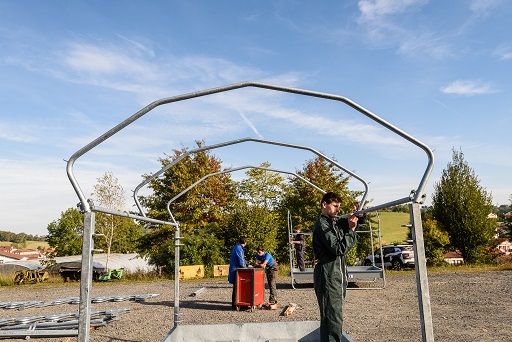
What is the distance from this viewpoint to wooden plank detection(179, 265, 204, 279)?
2106cm

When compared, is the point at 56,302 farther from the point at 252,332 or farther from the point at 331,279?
the point at 331,279

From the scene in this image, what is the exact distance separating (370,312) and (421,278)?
7156mm

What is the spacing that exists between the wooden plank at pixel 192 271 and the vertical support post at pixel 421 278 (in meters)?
19.1

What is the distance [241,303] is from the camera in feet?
33.5

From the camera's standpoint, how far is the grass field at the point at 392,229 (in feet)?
183

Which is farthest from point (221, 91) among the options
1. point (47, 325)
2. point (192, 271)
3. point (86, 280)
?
point (192, 271)

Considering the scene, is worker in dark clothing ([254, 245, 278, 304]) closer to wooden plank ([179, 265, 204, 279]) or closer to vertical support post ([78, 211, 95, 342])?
vertical support post ([78, 211, 95, 342])

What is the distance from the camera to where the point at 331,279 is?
429 cm

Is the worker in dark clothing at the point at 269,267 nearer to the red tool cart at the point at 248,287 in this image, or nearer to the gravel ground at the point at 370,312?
the red tool cart at the point at 248,287

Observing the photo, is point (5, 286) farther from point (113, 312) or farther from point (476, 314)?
point (476, 314)

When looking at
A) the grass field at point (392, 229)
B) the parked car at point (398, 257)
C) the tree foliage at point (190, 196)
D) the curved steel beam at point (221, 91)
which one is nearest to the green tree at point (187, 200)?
the tree foliage at point (190, 196)

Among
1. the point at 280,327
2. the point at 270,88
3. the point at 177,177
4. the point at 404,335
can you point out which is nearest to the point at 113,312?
the point at 280,327

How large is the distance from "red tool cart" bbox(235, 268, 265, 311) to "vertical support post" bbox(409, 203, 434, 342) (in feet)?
23.6

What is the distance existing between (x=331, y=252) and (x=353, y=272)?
370 inches
